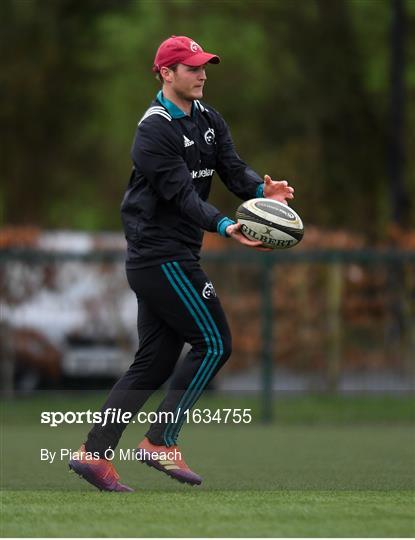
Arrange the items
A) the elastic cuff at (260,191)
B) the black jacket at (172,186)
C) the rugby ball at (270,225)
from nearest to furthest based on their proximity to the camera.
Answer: the rugby ball at (270,225) → the black jacket at (172,186) → the elastic cuff at (260,191)

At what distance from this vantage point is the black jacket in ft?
23.4

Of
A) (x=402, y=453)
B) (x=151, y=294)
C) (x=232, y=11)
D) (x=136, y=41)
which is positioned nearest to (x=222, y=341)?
(x=151, y=294)

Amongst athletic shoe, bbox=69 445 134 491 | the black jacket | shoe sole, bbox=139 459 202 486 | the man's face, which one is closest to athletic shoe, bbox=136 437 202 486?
shoe sole, bbox=139 459 202 486

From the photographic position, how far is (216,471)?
29.0ft

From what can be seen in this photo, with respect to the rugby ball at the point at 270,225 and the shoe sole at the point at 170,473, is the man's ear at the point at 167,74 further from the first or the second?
the shoe sole at the point at 170,473

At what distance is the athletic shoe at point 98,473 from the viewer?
729 cm

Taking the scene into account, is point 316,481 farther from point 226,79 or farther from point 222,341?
point 226,79

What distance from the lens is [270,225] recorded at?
6945 millimetres

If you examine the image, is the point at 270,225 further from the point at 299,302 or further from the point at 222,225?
the point at 299,302

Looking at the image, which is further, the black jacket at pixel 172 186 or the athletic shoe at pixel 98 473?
the athletic shoe at pixel 98 473

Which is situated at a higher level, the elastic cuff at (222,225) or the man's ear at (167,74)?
the man's ear at (167,74)

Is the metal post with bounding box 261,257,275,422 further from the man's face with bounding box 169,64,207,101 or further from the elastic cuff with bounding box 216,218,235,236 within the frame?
the elastic cuff with bounding box 216,218,235,236

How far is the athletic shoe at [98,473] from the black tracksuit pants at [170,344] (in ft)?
0.22

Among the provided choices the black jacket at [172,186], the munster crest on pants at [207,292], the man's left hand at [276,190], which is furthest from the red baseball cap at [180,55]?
the munster crest on pants at [207,292]
